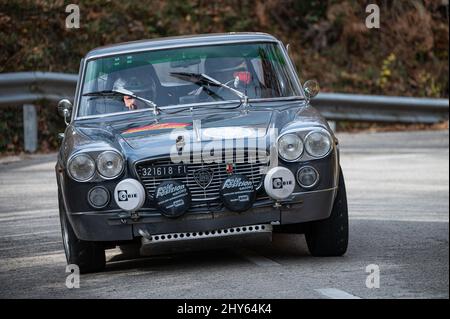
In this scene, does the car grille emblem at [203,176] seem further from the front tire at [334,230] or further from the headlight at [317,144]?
the front tire at [334,230]

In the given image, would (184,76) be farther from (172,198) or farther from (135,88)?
(172,198)

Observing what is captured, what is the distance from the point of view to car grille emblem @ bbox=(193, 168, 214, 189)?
317 inches

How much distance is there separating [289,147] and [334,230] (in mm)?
686

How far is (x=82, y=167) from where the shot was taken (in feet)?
26.6

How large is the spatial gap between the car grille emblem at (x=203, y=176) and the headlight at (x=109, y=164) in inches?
18.8

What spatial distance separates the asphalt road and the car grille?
1.53 feet

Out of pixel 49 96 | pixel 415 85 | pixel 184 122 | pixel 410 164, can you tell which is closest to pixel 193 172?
pixel 184 122

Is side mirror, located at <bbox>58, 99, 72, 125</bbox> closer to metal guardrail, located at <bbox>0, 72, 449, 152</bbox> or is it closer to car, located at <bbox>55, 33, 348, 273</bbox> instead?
car, located at <bbox>55, 33, 348, 273</bbox>

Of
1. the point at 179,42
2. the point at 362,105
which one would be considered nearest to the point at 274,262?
the point at 179,42

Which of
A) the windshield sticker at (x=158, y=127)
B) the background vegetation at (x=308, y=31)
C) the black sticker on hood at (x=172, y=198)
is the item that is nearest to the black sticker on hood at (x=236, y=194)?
the black sticker on hood at (x=172, y=198)

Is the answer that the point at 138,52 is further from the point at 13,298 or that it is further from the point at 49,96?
the point at 49,96

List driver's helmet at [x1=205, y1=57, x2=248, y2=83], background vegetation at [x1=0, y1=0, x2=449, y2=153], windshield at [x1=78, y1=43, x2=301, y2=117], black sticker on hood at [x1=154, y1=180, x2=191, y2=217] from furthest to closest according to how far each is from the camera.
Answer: background vegetation at [x1=0, y1=0, x2=449, y2=153] → driver's helmet at [x1=205, y1=57, x2=248, y2=83] → windshield at [x1=78, y1=43, x2=301, y2=117] → black sticker on hood at [x1=154, y1=180, x2=191, y2=217]

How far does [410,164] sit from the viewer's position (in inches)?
640

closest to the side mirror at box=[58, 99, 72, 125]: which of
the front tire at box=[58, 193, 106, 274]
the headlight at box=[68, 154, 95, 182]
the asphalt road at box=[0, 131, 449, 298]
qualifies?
the asphalt road at box=[0, 131, 449, 298]
